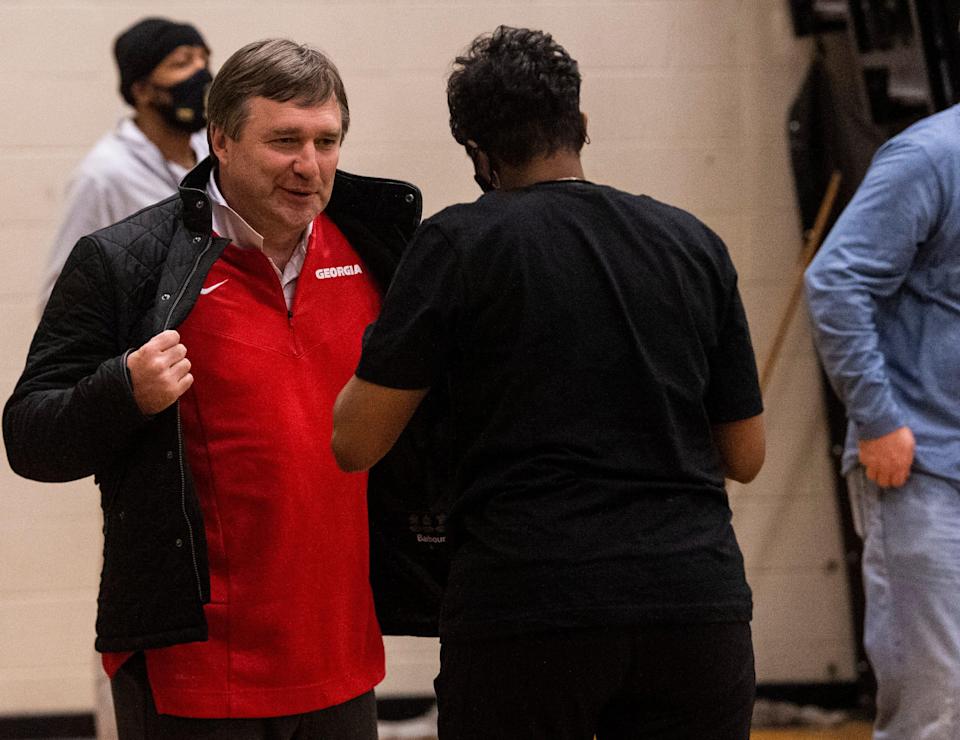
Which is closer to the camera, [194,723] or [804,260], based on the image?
[194,723]

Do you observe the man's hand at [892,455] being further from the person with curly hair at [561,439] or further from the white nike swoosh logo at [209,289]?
the white nike swoosh logo at [209,289]

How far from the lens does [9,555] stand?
11.6ft

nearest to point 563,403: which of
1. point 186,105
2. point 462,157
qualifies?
point 186,105

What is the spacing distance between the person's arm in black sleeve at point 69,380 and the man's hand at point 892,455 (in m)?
1.39

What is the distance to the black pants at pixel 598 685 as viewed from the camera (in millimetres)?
1470

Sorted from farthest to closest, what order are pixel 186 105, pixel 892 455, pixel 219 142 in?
1. pixel 186 105
2. pixel 892 455
3. pixel 219 142

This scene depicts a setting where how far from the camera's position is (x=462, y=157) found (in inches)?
142

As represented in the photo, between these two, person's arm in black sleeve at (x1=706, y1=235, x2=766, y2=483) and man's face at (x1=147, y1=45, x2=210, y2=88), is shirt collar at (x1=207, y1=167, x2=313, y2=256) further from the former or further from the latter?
man's face at (x1=147, y1=45, x2=210, y2=88)

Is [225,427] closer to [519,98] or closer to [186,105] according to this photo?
[519,98]

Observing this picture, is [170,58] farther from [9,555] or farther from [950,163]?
[950,163]

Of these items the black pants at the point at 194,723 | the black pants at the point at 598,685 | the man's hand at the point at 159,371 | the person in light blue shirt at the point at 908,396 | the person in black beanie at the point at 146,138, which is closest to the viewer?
the black pants at the point at 598,685

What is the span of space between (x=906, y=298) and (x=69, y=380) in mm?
1544

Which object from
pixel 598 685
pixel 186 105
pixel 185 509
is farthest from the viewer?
pixel 186 105

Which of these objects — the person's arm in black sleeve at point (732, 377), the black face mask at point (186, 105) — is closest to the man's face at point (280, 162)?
the person's arm in black sleeve at point (732, 377)
